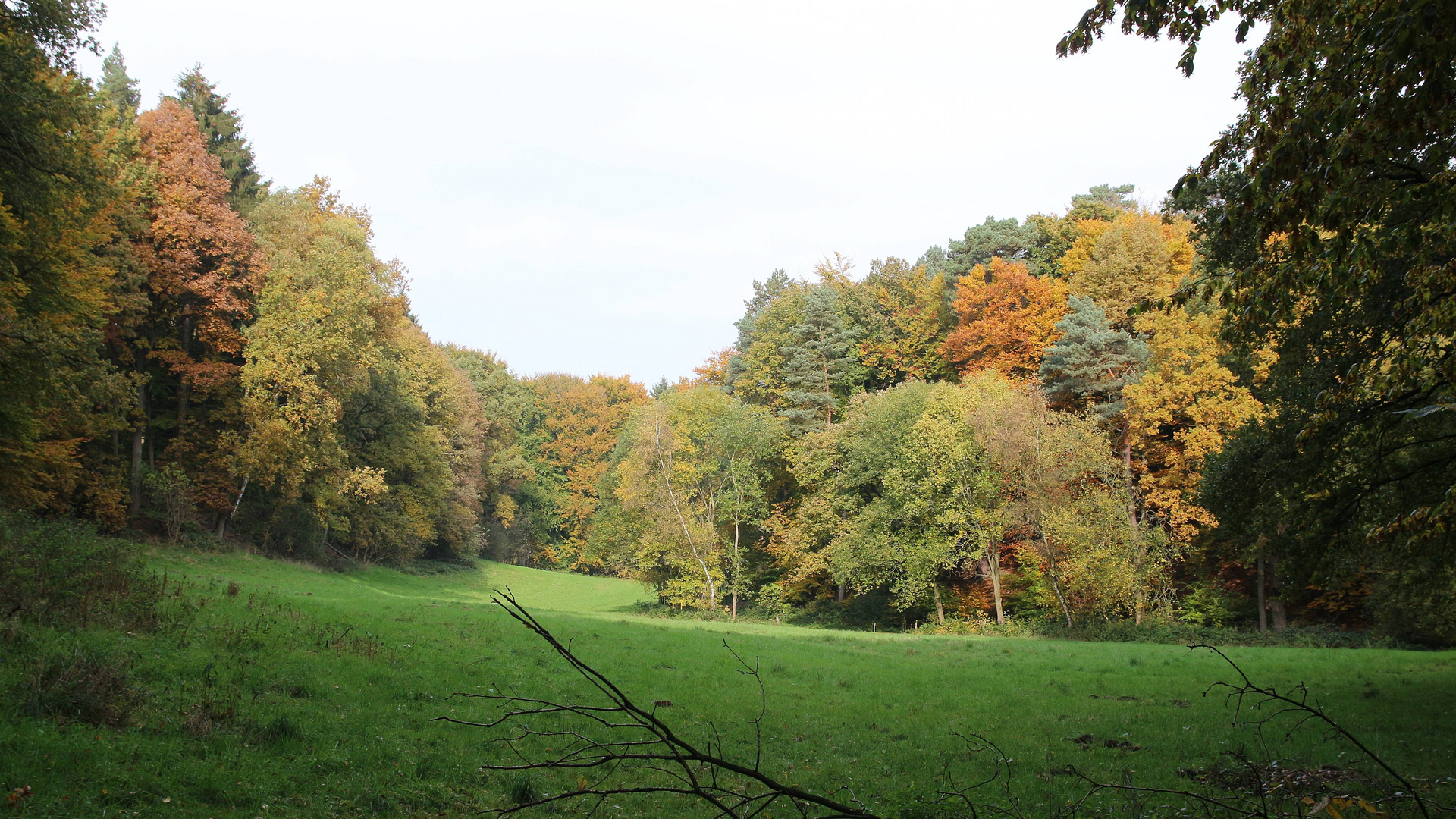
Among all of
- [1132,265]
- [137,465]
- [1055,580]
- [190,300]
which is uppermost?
[1132,265]

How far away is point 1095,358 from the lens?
36.6m

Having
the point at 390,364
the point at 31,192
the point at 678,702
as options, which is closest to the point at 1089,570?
the point at 678,702

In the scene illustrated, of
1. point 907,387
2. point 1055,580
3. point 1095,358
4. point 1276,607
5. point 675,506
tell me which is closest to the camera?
point 1276,607

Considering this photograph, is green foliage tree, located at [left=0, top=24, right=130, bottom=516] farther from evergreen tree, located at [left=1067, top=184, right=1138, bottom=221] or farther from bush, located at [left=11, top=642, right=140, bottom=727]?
evergreen tree, located at [left=1067, top=184, right=1138, bottom=221]

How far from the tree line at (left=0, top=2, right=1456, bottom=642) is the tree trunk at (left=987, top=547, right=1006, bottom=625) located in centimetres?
21

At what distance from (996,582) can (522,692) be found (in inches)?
1073

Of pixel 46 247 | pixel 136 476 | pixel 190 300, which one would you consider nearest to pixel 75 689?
pixel 46 247

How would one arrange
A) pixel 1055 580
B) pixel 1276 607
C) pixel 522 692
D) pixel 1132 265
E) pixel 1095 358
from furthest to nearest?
pixel 1132 265
pixel 1095 358
pixel 1055 580
pixel 1276 607
pixel 522 692

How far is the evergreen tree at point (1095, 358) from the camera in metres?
35.9

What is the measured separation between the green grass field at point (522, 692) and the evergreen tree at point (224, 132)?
24.1 meters

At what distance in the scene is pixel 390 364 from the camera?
44.4 meters

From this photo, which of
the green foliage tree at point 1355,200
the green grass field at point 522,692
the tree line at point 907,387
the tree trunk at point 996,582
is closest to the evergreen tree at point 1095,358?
the tree line at point 907,387

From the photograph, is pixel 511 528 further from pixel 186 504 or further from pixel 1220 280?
pixel 1220 280

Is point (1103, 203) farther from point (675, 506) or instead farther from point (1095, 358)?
point (675, 506)
